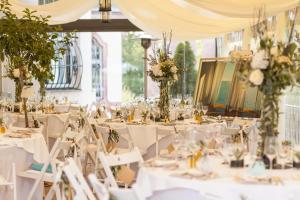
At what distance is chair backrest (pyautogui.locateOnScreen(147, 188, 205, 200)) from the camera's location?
5.09 meters

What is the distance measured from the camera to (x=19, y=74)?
8102 millimetres

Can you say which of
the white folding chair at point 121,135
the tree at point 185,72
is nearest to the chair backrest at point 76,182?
the white folding chair at point 121,135

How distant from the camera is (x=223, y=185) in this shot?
15.2 ft

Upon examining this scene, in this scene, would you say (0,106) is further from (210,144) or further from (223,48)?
(210,144)

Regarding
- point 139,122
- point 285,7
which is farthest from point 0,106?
point 285,7

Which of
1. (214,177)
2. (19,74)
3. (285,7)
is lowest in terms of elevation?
(214,177)

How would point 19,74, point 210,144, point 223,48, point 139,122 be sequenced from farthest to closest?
point 223,48 → point 139,122 → point 19,74 → point 210,144

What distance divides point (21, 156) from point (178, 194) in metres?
2.49

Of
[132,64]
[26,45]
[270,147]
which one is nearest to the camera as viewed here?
[270,147]

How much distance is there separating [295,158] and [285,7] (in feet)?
11.4

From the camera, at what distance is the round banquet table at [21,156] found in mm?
6809

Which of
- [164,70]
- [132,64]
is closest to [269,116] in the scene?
[164,70]

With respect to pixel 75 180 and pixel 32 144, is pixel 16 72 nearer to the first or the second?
pixel 32 144

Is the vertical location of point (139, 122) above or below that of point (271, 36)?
below
